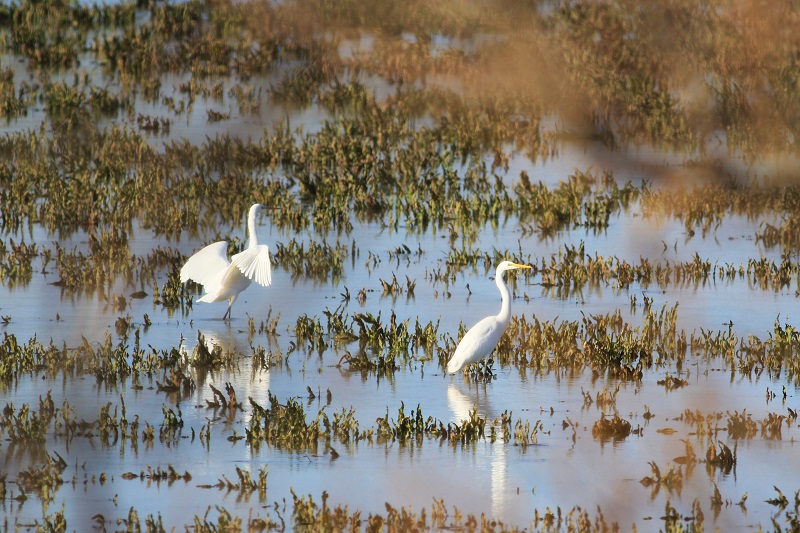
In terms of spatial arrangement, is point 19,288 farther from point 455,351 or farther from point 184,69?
point 184,69

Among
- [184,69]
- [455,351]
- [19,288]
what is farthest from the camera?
[19,288]

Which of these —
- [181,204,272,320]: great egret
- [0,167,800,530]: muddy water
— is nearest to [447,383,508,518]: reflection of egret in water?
[0,167,800,530]: muddy water

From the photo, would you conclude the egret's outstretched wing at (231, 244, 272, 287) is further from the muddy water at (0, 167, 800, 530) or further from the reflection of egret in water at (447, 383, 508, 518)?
the reflection of egret in water at (447, 383, 508, 518)

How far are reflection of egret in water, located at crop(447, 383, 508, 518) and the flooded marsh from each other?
22 mm

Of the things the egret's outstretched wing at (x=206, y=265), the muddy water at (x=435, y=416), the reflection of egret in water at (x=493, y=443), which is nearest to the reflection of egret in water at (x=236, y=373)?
the muddy water at (x=435, y=416)

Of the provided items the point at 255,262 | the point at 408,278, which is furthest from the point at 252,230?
the point at 408,278

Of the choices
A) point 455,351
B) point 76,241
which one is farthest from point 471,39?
point 76,241

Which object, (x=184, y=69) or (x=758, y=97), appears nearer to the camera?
(x=758, y=97)

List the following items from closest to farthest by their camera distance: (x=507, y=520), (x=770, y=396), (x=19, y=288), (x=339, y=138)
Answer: (x=507, y=520) < (x=770, y=396) < (x=19, y=288) < (x=339, y=138)

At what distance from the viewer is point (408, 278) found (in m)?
11.4

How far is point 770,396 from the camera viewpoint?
7.70m

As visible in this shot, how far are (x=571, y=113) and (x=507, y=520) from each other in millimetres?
4027

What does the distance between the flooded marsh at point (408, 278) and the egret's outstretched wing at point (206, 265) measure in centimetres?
34

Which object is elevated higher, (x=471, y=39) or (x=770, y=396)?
(x=471, y=39)
